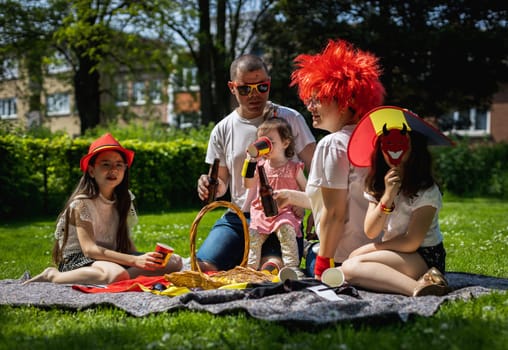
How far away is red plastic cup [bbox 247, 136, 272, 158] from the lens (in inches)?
190

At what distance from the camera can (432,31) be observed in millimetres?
21812

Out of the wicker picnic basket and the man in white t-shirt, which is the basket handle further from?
the man in white t-shirt

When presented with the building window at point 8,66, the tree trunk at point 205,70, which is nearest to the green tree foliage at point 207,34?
the tree trunk at point 205,70

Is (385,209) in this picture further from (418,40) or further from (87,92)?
(87,92)

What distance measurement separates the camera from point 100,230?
541 centimetres

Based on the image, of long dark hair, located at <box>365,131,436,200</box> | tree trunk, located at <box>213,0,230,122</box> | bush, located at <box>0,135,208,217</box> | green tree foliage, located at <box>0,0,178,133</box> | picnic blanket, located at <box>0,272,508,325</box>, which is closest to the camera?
picnic blanket, located at <box>0,272,508,325</box>

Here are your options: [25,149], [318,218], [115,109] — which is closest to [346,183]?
[318,218]

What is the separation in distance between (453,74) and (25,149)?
15.5 metres

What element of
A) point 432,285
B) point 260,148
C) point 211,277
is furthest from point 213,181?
point 432,285

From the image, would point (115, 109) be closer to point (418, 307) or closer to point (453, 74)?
point (453, 74)

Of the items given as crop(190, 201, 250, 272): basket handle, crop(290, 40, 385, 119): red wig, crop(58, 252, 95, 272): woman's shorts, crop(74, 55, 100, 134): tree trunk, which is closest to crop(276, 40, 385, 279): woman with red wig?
crop(290, 40, 385, 119): red wig

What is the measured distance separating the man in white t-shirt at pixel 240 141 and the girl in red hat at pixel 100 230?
39 centimetres

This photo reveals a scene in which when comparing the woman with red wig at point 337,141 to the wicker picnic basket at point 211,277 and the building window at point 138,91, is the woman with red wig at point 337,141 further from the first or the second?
the building window at point 138,91

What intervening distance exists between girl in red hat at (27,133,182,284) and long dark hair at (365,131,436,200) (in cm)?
181
